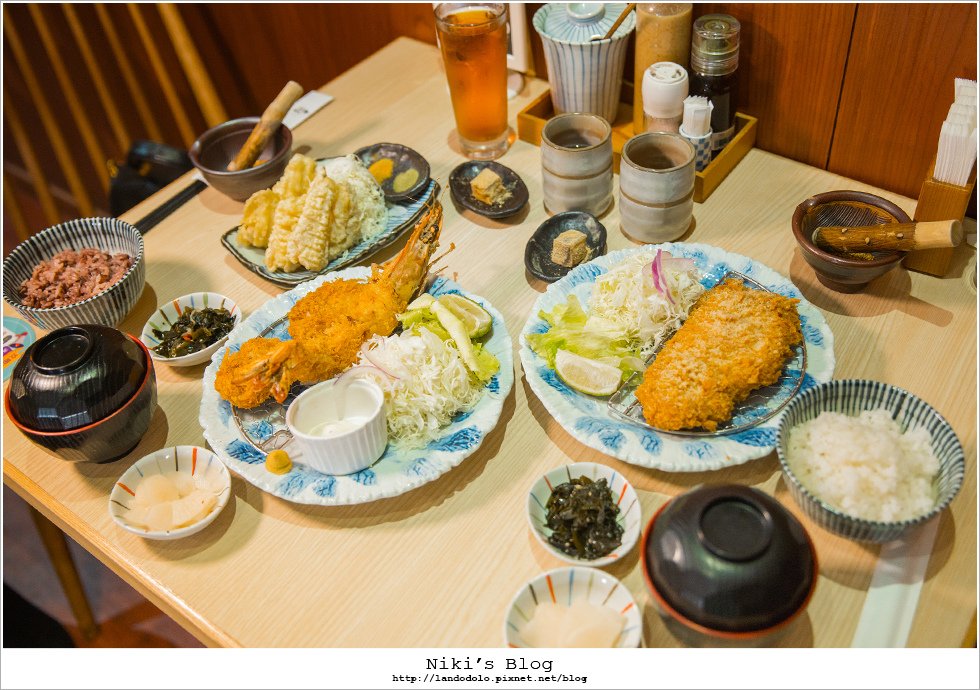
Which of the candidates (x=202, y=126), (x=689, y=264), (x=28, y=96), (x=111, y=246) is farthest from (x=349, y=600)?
(x=28, y=96)

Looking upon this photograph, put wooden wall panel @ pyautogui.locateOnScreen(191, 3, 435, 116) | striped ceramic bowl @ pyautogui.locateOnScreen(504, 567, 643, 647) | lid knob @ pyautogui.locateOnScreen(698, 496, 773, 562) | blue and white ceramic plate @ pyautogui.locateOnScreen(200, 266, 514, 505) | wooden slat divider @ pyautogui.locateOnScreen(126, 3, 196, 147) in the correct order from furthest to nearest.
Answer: wooden slat divider @ pyautogui.locateOnScreen(126, 3, 196, 147) < wooden wall panel @ pyautogui.locateOnScreen(191, 3, 435, 116) < blue and white ceramic plate @ pyautogui.locateOnScreen(200, 266, 514, 505) < striped ceramic bowl @ pyautogui.locateOnScreen(504, 567, 643, 647) < lid knob @ pyautogui.locateOnScreen(698, 496, 773, 562)

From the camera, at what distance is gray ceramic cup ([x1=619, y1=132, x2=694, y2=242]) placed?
1811 mm

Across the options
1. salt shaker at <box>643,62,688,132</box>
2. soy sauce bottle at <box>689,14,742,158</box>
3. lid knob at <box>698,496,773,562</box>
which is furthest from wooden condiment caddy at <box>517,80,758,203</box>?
lid knob at <box>698,496,773,562</box>

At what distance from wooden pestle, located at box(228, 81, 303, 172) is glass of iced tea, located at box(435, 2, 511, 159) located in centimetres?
48

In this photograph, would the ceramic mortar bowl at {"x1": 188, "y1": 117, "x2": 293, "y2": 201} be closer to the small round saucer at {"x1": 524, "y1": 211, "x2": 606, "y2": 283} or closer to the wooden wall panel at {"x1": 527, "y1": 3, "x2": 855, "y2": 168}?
the small round saucer at {"x1": 524, "y1": 211, "x2": 606, "y2": 283}

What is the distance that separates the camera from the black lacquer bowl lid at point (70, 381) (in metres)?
1.49

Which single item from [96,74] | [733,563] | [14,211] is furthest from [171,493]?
[14,211]

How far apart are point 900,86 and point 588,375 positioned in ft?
3.48

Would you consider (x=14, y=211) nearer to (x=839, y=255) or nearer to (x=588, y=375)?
(x=588, y=375)

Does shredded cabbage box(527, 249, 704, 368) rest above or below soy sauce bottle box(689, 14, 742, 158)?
below

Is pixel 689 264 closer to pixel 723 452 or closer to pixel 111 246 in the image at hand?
pixel 723 452

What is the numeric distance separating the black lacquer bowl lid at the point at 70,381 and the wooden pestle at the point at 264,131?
0.85 meters

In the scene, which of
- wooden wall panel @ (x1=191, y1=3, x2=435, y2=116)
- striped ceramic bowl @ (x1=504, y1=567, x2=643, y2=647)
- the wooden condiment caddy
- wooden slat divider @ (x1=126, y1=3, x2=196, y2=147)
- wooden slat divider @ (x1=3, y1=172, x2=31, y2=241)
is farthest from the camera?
wooden slat divider @ (x1=3, y1=172, x2=31, y2=241)

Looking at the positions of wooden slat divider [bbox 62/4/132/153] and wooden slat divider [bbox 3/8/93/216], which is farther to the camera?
wooden slat divider [bbox 3/8/93/216]
